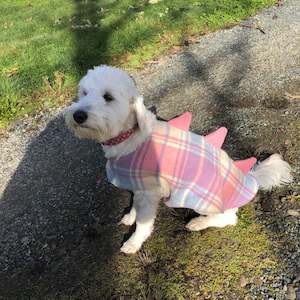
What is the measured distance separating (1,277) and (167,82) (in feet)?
12.4

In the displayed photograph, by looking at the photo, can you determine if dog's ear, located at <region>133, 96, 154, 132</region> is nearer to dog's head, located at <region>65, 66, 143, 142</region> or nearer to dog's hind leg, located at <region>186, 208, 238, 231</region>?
dog's head, located at <region>65, 66, 143, 142</region>

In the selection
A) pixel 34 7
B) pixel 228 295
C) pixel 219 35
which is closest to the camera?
pixel 228 295

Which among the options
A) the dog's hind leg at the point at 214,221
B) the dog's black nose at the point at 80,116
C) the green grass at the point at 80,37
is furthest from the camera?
the green grass at the point at 80,37

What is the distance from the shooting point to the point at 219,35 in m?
8.05

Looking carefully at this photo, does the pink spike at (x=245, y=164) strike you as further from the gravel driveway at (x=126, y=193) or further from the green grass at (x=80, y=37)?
the green grass at (x=80, y=37)

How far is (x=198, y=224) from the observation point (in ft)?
13.6

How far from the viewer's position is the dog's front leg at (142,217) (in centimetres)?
390

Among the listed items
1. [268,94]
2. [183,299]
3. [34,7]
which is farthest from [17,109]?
[34,7]

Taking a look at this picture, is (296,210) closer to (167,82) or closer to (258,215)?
(258,215)

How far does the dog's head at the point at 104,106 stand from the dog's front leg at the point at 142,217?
0.59m

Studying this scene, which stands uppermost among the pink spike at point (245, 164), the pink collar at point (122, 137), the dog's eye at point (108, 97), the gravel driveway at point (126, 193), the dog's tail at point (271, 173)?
the dog's eye at point (108, 97)

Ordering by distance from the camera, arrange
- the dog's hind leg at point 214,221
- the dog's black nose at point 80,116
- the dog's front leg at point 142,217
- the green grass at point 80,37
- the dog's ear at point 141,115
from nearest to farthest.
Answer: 1. the dog's black nose at point 80,116
2. the dog's ear at point 141,115
3. the dog's front leg at point 142,217
4. the dog's hind leg at point 214,221
5. the green grass at point 80,37

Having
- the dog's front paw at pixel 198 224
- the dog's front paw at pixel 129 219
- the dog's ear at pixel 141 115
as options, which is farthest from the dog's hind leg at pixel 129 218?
the dog's ear at pixel 141 115

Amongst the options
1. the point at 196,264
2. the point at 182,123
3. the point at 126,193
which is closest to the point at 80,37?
the point at 126,193
